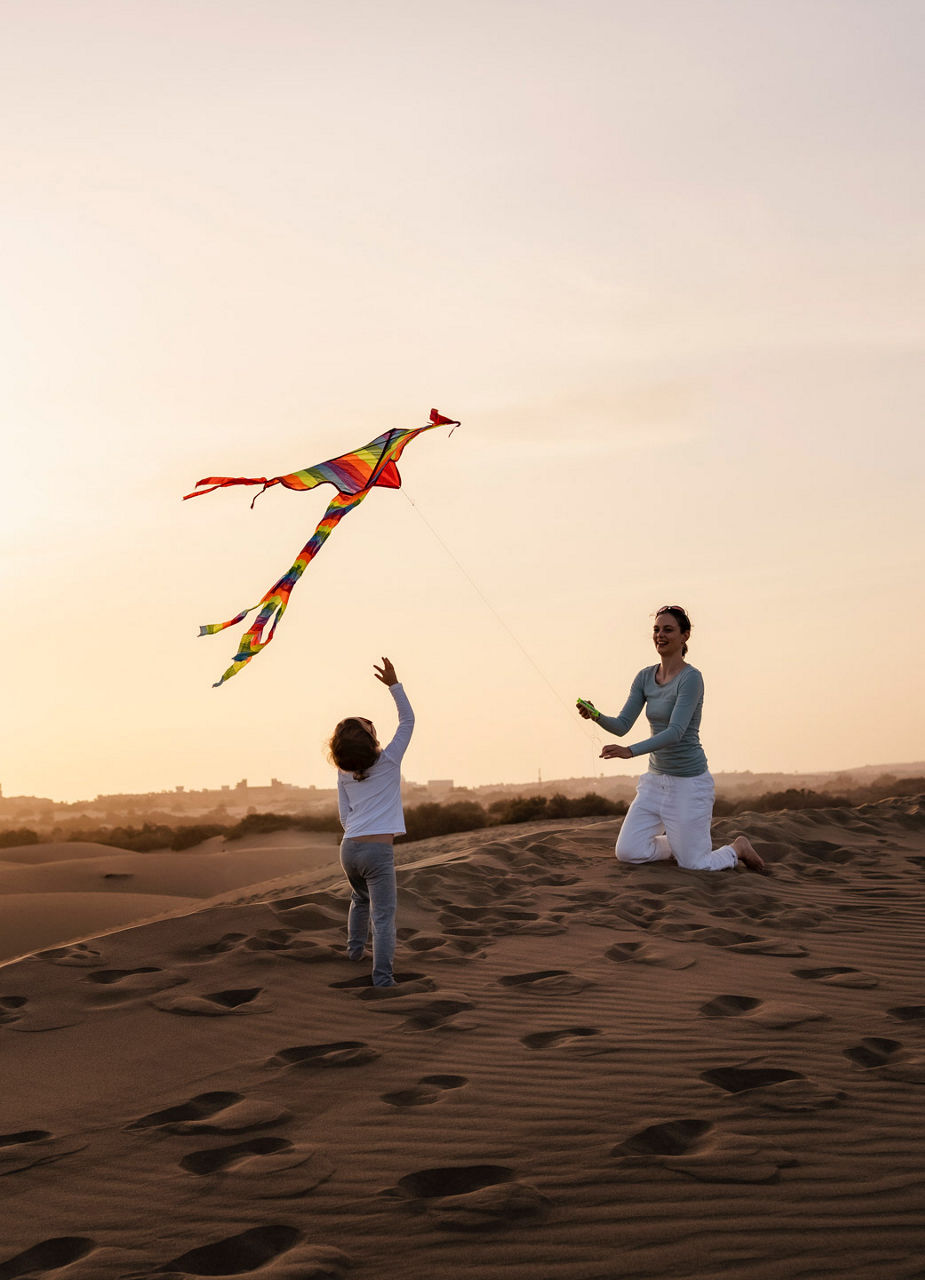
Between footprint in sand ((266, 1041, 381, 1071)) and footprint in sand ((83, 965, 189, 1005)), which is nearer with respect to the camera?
footprint in sand ((266, 1041, 381, 1071))

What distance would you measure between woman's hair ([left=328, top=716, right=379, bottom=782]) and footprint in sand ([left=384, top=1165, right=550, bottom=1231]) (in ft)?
8.04

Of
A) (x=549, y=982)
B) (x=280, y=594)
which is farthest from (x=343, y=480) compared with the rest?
(x=549, y=982)

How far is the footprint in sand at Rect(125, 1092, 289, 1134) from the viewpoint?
12.3 ft

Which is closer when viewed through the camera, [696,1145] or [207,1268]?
[207,1268]

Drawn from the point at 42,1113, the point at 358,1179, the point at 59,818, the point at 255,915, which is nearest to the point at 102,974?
the point at 255,915

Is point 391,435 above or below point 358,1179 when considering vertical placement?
above

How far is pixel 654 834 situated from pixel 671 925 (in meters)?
1.92

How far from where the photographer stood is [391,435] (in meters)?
7.07

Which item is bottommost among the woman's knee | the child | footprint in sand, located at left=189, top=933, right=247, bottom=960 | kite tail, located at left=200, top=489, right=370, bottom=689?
footprint in sand, located at left=189, top=933, right=247, bottom=960

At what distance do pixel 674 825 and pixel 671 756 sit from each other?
60 centimetres

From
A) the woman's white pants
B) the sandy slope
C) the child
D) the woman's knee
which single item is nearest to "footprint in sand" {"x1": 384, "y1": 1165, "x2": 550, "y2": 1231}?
the child

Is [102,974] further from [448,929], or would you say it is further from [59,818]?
[59,818]

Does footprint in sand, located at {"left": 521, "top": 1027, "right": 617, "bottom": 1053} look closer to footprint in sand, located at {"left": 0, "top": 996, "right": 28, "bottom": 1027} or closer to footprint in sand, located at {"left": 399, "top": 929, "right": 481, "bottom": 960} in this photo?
footprint in sand, located at {"left": 399, "top": 929, "right": 481, "bottom": 960}

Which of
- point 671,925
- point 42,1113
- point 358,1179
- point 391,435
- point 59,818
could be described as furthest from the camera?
point 59,818
